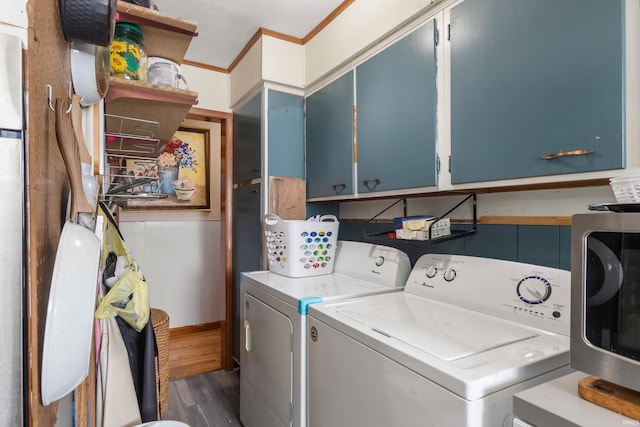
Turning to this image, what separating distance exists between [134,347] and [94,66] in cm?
103

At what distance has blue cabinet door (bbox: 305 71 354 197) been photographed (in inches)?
75.8

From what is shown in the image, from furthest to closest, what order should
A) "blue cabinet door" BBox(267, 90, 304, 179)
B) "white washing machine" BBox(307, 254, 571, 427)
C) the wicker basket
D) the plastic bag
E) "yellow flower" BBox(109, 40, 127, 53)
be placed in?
"blue cabinet door" BBox(267, 90, 304, 179) → the wicker basket → "yellow flower" BBox(109, 40, 127, 53) → the plastic bag → "white washing machine" BBox(307, 254, 571, 427)

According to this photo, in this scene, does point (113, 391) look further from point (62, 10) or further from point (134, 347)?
point (62, 10)

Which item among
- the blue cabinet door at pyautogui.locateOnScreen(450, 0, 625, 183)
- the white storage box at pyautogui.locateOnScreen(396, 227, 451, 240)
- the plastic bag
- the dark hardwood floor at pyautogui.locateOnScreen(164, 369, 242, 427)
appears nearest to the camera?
the blue cabinet door at pyautogui.locateOnScreen(450, 0, 625, 183)

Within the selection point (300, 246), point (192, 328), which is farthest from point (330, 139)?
point (192, 328)

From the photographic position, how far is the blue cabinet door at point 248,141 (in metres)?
2.38

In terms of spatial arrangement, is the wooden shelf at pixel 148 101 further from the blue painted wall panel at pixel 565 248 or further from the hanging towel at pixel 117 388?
the blue painted wall panel at pixel 565 248

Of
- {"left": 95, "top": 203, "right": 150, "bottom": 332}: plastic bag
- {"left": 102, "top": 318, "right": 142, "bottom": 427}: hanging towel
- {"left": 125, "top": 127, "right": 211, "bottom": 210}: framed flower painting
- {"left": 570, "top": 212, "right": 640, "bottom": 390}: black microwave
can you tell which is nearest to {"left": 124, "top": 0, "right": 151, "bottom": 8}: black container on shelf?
{"left": 95, "top": 203, "right": 150, "bottom": 332}: plastic bag

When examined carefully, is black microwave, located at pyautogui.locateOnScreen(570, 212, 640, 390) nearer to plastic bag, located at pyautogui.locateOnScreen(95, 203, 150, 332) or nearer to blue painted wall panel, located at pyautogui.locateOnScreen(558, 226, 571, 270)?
blue painted wall panel, located at pyautogui.locateOnScreen(558, 226, 571, 270)

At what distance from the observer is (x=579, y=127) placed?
964 millimetres

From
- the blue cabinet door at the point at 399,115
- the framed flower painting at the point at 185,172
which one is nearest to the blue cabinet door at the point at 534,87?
the blue cabinet door at the point at 399,115

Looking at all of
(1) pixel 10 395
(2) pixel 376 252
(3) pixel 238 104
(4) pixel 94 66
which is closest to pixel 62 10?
(4) pixel 94 66

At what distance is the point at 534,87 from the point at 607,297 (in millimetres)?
721

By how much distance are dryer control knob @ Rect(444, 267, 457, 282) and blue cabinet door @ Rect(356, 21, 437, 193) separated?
14.9 inches
